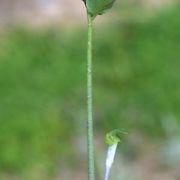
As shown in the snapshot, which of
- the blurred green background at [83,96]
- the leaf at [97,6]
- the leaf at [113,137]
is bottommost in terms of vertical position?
the leaf at [113,137]

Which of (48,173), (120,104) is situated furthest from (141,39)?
(48,173)

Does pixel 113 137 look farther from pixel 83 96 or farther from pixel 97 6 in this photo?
pixel 83 96

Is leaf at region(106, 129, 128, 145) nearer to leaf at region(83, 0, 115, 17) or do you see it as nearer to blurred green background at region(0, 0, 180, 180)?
leaf at region(83, 0, 115, 17)

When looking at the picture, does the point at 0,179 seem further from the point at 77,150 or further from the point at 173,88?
the point at 173,88

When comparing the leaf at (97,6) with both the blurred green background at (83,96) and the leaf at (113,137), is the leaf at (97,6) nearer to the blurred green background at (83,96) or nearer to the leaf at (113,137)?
the leaf at (113,137)

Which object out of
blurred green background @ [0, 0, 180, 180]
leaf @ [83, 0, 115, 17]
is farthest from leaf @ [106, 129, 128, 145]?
blurred green background @ [0, 0, 180, 180]

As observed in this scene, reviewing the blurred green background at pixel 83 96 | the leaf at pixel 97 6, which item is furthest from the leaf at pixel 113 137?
the blurred green background at pixel 83 96
